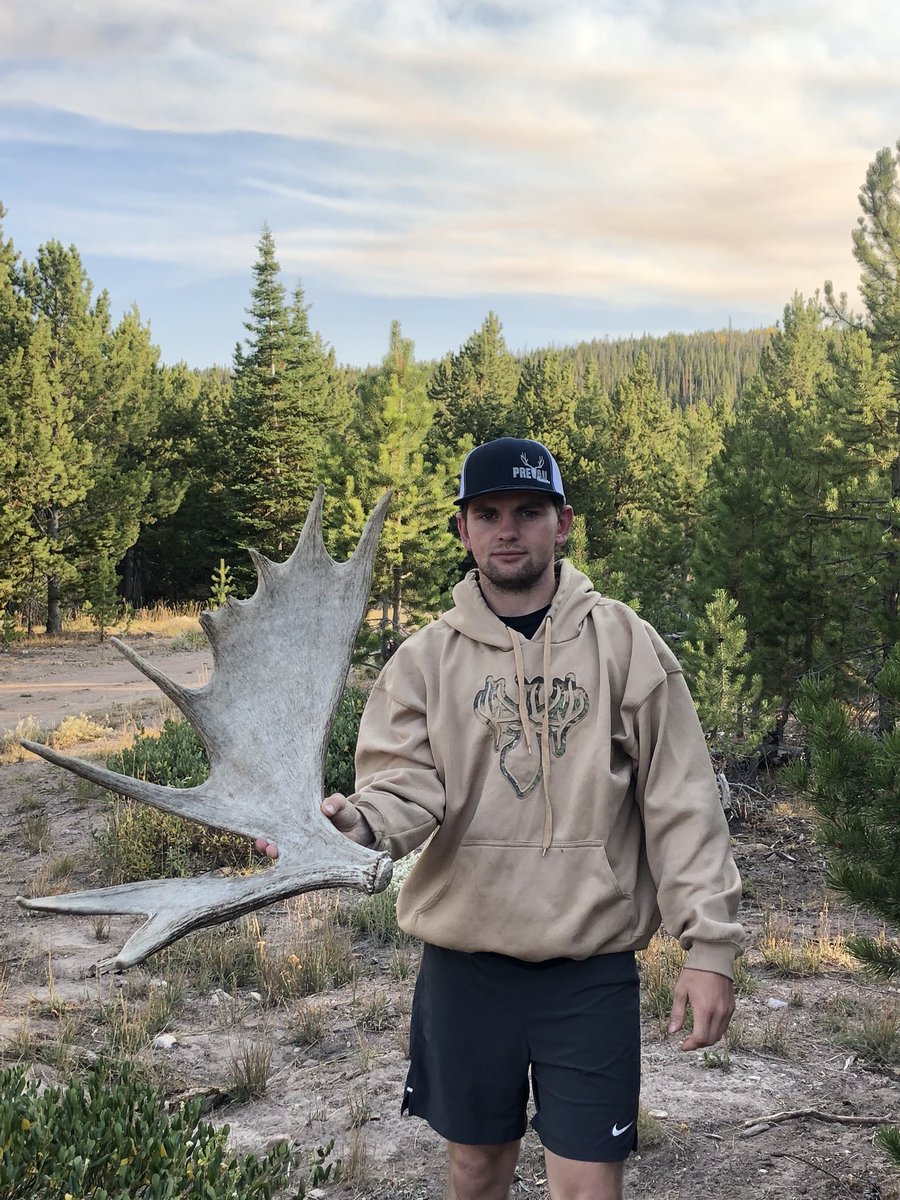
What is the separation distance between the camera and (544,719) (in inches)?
87.4

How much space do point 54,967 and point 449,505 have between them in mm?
10854

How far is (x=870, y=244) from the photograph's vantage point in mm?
20031

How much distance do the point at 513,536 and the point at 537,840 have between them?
0.67m

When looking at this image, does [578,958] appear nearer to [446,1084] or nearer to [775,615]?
[446,1084]

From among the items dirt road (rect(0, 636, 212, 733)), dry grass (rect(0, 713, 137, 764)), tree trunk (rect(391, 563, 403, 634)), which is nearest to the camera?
dry grass (rect(0, 713, 137, 764))

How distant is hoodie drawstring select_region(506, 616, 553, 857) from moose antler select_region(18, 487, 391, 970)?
0.39 m

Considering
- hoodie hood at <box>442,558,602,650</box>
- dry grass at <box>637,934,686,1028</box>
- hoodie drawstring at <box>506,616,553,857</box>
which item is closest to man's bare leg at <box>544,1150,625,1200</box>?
hoodie drawstring at <box>506,616,553,857</box>

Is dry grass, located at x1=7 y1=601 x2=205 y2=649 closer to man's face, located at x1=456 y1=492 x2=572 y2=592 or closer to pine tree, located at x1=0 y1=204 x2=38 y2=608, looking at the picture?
pine tree, located at x1=0 y1=204 x2=38 y2=608

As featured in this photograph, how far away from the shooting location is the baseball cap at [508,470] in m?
2.31

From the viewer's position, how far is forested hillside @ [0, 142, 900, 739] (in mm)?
9156

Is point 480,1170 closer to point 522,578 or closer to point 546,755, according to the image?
point 546,755

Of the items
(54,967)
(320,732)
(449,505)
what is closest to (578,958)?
(320,732)

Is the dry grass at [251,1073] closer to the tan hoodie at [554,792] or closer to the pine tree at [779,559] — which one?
the tan hoodie at [554,792]

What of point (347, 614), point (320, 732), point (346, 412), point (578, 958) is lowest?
point (578, 958)
